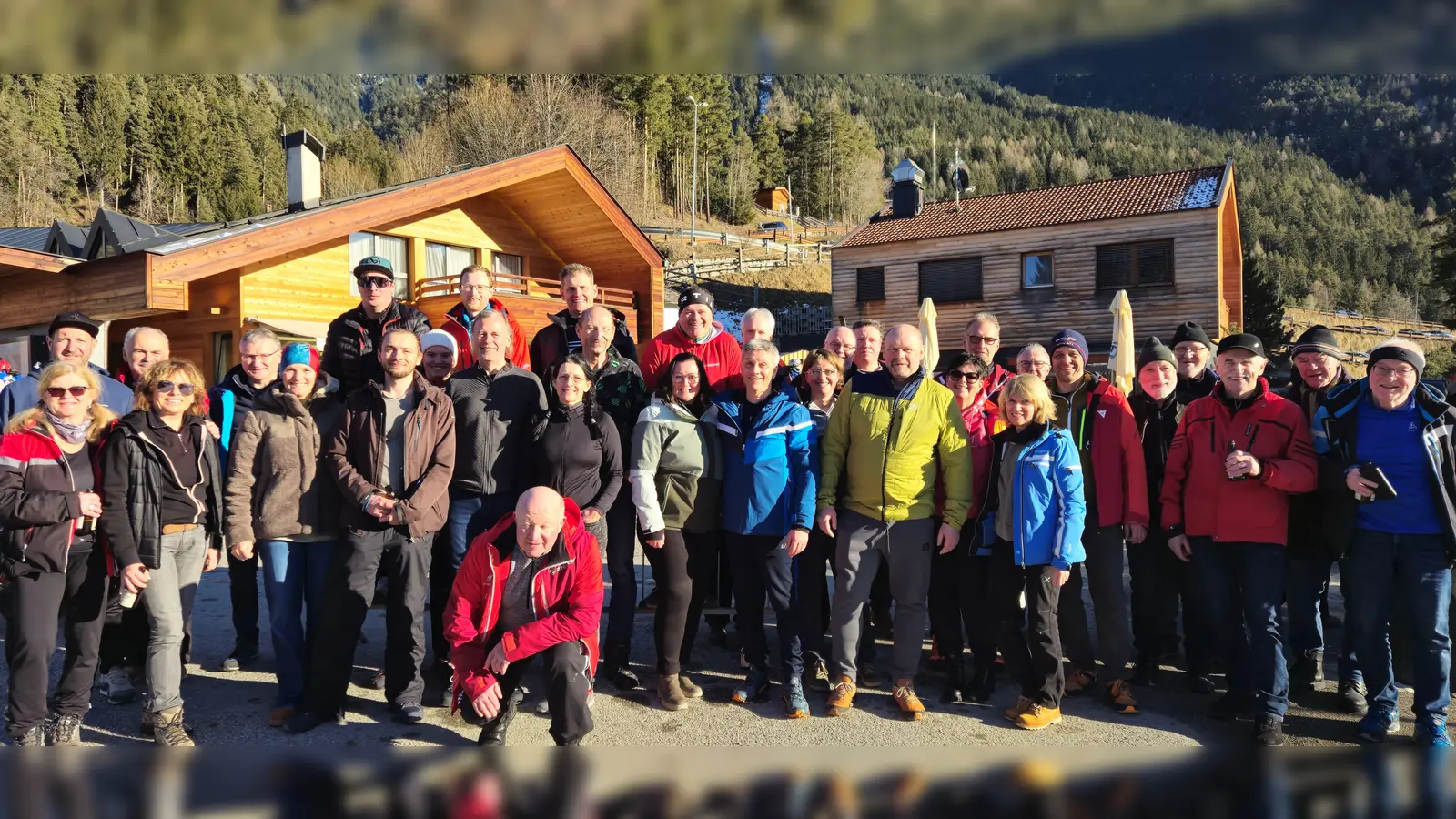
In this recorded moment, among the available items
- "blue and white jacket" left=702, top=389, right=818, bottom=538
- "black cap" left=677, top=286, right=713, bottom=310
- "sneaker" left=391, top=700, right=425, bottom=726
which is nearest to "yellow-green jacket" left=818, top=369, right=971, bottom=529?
"blue and white jacket" left=702, top=389, right=818, bottom=538

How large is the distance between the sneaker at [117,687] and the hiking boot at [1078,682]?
16.4ft

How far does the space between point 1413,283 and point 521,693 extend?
296 ft

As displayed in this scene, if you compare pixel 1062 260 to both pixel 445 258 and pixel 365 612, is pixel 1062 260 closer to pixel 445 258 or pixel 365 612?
pixel 445 258

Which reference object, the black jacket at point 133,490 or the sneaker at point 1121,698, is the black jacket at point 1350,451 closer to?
the sneaker at point 1121,698

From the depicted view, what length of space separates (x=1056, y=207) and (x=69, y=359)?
2346 centimetres

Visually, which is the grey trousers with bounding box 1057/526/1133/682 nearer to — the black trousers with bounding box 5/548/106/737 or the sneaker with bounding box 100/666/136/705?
the black trousers with bounding box 5/548/106/737

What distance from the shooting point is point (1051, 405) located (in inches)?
176

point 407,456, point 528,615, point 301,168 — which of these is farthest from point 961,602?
point 301,168

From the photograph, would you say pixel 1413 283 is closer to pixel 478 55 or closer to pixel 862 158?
pixel 862 158

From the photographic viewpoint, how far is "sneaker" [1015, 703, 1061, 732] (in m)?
4.20

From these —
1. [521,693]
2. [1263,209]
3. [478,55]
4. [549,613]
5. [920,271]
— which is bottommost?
[521,693]

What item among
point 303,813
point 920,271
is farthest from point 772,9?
point 920,271

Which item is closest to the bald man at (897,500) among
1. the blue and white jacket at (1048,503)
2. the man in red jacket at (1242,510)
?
the blue and white jacket at (1048,503)

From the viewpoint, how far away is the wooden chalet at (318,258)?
13312mm
